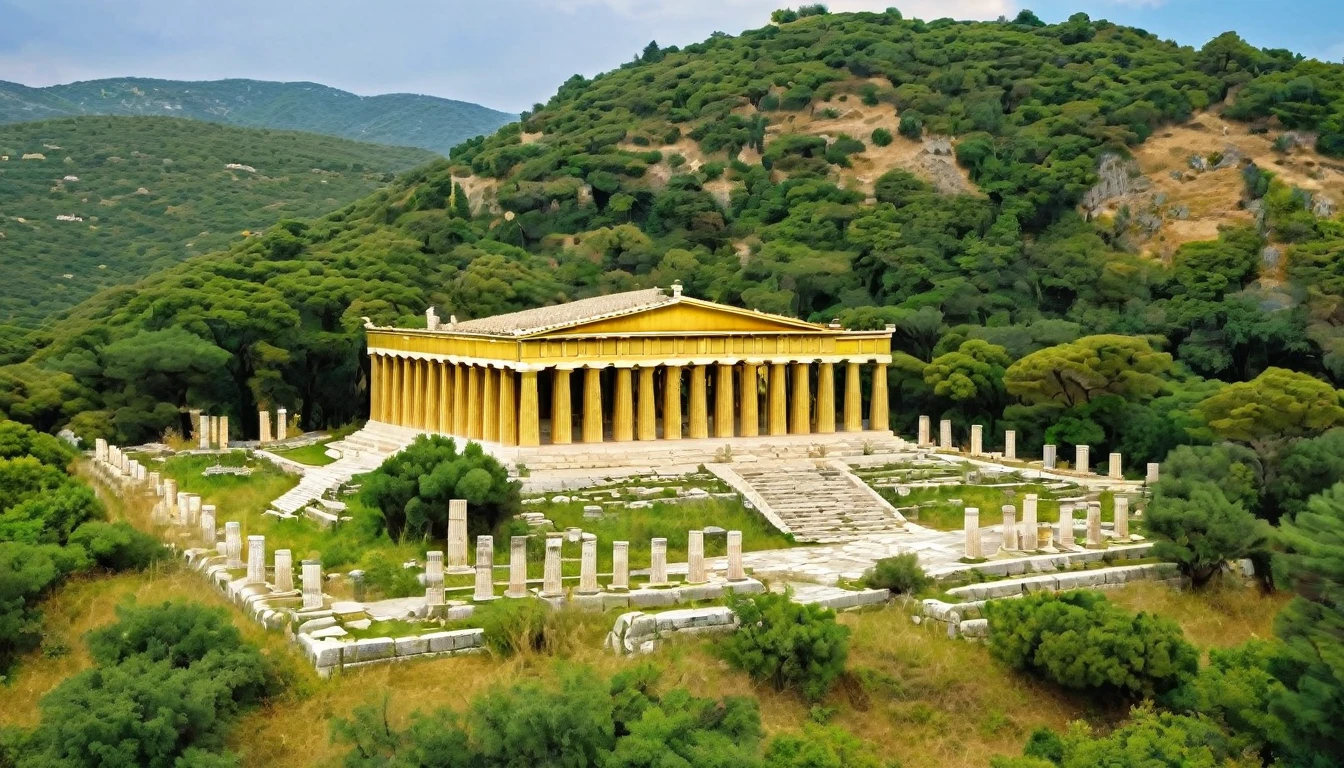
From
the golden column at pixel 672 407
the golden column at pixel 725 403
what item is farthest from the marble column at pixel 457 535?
the golden column at pixel 725 403

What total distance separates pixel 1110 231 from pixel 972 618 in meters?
58.3

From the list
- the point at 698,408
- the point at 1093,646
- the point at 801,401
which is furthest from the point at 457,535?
the point at 801,401

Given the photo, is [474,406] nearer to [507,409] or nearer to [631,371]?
[507,409]

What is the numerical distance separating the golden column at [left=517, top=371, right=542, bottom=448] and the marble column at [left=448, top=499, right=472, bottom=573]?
9970 mm

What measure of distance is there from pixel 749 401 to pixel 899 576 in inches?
600

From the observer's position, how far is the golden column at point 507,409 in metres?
40.3

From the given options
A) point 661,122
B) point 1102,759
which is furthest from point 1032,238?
point 1102,759

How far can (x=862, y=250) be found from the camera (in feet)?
257

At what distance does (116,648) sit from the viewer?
74.2ft

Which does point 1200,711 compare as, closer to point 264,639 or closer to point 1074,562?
point 1074,562

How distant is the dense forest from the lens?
54062 mm

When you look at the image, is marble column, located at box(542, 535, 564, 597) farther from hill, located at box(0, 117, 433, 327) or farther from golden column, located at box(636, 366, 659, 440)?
hill, located at box(0, 117, 433, 327)

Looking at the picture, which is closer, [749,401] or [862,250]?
[749,401]

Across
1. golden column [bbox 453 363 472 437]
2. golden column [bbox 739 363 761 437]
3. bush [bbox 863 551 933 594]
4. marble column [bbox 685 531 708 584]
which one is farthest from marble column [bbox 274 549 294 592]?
golden column [bbox 739 363 761 437]
